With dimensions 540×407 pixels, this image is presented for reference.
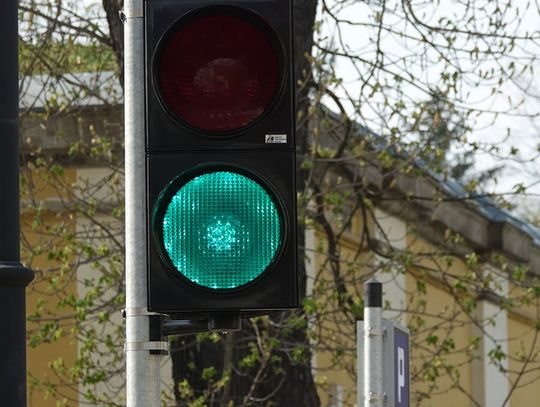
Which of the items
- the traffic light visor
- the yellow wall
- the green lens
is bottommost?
the yellow wall

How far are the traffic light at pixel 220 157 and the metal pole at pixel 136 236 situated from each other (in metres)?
0.15

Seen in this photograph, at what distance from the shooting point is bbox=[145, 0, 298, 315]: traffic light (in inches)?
169

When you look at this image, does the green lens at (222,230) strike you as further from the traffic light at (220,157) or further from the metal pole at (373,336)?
the metal pole at (373,336)

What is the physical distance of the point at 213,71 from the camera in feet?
14.4

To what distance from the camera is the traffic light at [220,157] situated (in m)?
4.30

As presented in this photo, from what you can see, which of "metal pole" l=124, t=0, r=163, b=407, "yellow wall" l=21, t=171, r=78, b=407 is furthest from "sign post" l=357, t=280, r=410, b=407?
"yellow wall" l=21, t=171, r=78, b=407

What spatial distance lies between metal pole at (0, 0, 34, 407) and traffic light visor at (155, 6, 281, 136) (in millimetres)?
559

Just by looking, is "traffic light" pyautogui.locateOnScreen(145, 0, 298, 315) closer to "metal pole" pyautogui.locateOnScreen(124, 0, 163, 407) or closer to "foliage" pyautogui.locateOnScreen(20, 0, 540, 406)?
"metal pole" pyautogui.locateOnScreen(124, 0, 163, 407)

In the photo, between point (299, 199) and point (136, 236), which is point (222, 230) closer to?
point (136, 236)

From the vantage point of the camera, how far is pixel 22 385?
4629 millimetres

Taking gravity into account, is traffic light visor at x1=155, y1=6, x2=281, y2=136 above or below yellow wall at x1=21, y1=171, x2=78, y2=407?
above

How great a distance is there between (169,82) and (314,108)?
852 cm

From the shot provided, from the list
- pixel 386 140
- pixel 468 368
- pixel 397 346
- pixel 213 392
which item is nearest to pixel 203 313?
pixel 397 346

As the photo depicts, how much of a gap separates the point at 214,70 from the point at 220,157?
23 cm
